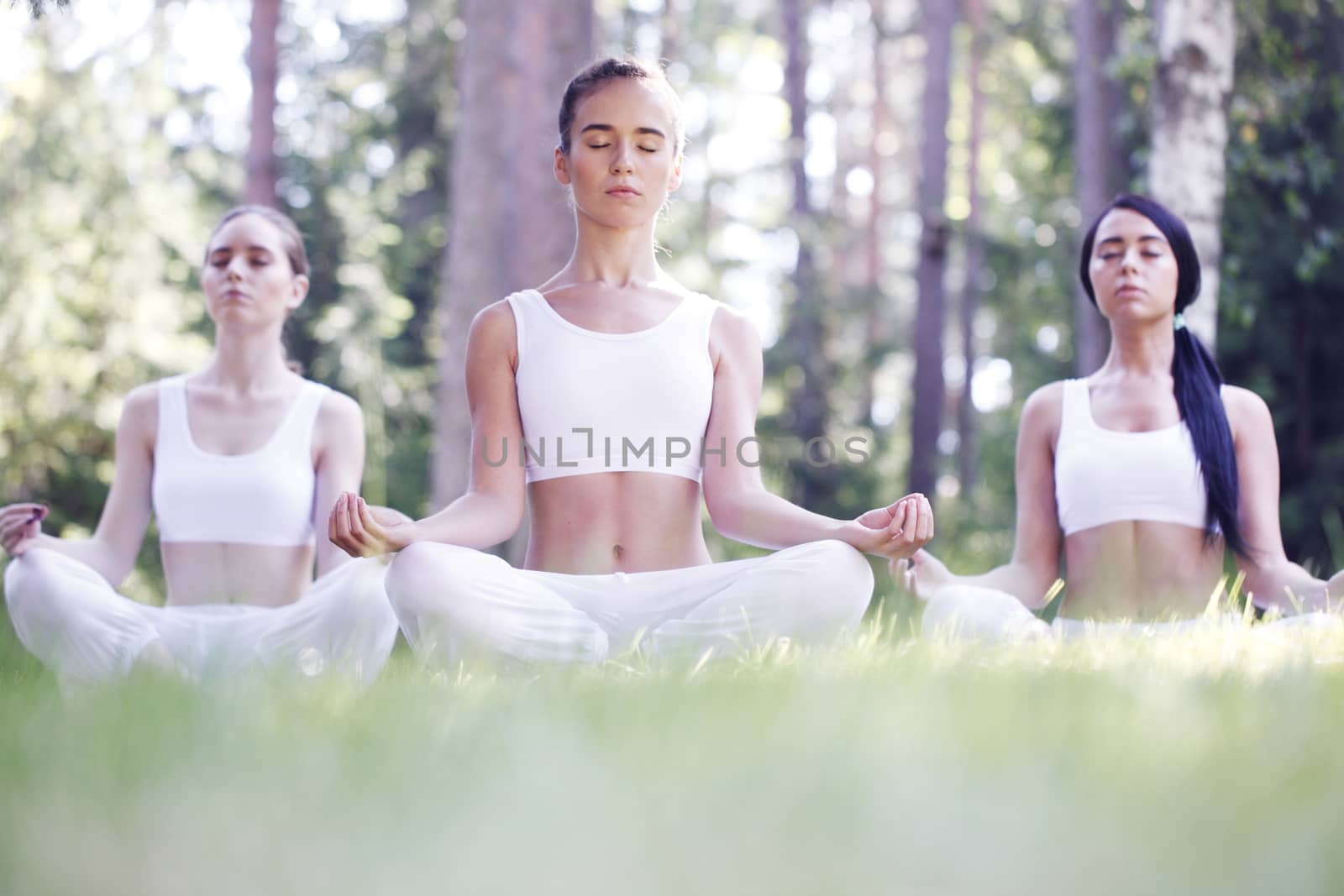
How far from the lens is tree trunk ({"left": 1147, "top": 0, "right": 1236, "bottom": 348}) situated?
587cm

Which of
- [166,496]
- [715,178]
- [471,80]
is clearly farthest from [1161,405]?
[715,178]

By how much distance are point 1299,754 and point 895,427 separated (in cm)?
2276

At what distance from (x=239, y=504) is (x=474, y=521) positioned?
3.70ft

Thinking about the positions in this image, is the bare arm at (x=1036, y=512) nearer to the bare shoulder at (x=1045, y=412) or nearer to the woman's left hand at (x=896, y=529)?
the bare shoulder at (x=1045, y=412)

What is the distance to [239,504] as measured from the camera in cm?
405

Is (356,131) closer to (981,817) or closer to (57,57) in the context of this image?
(57,57)

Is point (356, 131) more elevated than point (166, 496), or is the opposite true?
point (356, 131)

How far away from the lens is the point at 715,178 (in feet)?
64.5

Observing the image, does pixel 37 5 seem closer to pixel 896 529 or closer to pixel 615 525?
pixel 615 525

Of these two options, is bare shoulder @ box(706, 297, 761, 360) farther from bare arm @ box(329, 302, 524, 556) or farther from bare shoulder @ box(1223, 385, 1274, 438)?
bare shoulder @ box(1223, 385, 1274, 438)

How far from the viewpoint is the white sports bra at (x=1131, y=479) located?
4.12 meters

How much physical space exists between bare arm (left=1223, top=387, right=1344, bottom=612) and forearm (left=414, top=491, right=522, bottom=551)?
2.38 m

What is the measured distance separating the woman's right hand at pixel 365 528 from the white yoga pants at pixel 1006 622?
4.77 feet

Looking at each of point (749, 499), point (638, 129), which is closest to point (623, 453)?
point (749, 499)
